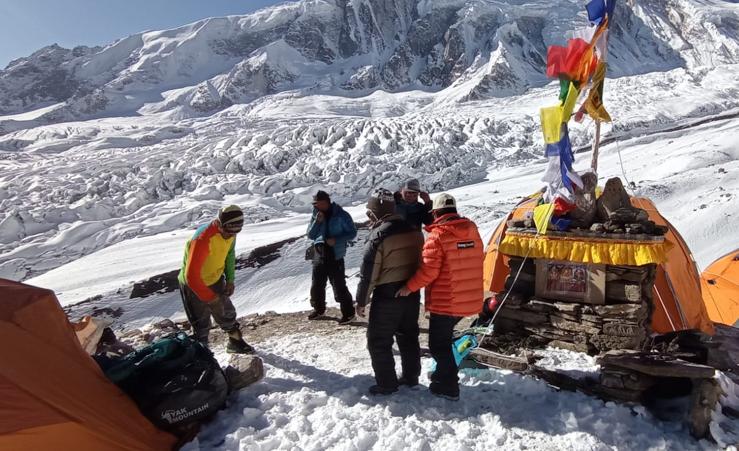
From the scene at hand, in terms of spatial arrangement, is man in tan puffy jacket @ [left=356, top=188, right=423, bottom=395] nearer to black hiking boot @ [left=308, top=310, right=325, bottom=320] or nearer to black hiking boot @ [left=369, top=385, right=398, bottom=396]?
black hiking boot @ [left=369, top=385, right=398, bottom=396]

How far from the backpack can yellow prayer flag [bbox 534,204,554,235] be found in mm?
2994

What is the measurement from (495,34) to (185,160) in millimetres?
57187

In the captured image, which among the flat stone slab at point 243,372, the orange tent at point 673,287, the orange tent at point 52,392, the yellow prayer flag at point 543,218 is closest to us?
the orange tent at point 52,392

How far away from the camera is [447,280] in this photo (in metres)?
3.47

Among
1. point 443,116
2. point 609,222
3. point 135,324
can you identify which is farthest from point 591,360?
point 443,116

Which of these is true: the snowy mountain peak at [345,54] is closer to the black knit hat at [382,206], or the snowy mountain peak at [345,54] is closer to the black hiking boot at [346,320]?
the black hiking boot at [346,320]

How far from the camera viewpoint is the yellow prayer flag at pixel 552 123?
4.31 metres

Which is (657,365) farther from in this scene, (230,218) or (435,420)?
(230,218)

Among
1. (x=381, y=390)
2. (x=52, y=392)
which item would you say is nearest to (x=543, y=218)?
(x=381, y=390)

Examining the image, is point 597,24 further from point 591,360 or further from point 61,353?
point 61,353

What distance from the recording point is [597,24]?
4.50 m

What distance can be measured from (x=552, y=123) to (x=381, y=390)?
2751mm

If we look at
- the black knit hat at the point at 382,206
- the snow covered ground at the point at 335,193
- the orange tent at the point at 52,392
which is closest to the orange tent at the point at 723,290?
the snow covered ground at the point at 335,193

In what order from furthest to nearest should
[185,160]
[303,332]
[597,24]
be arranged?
1. [185,160]
2. [303,332]
3. [597,24]
